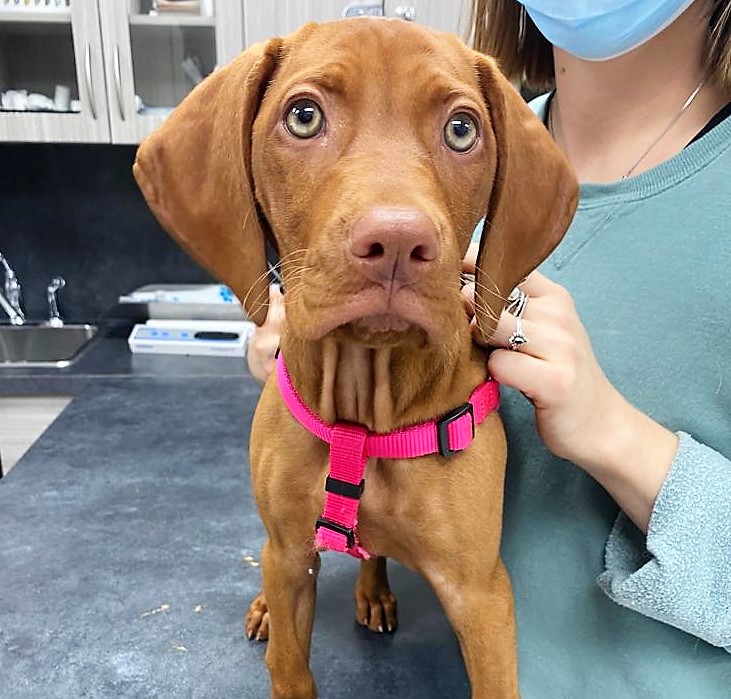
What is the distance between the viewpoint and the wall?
272 centimetres

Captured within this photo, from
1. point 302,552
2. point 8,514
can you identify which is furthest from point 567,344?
point 8,514

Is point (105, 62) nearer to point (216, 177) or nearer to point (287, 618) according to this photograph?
point (216, 177)

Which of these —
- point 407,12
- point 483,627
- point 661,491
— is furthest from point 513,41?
point 407,12

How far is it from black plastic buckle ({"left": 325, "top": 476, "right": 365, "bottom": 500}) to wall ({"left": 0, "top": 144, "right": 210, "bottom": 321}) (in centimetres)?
217

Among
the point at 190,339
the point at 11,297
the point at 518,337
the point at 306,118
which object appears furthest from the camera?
the point at 11,297

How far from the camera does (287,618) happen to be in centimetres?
93

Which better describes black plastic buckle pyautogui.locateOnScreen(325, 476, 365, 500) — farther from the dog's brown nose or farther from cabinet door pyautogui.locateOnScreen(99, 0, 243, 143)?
cabinet door pyautogui.locateOnScreen(99, 0, 243, 143)

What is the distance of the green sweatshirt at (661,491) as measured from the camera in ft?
2.59

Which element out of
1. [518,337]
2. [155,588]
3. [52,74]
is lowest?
[155,588]

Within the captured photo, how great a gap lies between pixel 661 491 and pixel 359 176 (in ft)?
1.43

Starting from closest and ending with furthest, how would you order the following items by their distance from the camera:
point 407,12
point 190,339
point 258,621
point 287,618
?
point 287,618, point 258,621, point 407,12, point 190,339

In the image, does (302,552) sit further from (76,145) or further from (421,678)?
(76,145)

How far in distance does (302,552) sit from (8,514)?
0.64 meters

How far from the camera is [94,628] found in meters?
1.02
